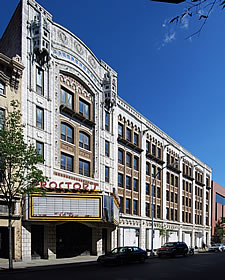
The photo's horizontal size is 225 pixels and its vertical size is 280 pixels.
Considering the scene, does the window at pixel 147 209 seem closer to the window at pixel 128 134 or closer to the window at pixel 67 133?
the window at pixel 128 134

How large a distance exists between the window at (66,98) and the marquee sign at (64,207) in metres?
10.3

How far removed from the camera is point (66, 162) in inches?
1437

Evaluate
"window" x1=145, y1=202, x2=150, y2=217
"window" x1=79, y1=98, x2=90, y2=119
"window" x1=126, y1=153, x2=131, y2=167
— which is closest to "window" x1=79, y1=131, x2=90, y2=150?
"window" x1=79, y1=98, x2=90, y2=119

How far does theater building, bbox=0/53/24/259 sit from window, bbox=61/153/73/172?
729 cm

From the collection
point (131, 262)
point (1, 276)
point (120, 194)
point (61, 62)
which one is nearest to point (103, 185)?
point (120, 194)

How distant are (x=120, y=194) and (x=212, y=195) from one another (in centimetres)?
4830

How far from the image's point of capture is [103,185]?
4212 cm

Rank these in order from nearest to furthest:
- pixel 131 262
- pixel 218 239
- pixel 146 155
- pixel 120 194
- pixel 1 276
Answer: pixel 1 276, pixel 131 262, pixel 120 194, pixel 146 155, pixel 218 239

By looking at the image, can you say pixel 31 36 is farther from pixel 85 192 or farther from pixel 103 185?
pixel 103 185

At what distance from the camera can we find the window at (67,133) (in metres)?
36.5

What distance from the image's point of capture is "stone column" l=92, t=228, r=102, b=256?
39062 mm

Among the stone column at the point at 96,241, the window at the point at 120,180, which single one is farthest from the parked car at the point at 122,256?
the window at the point at 120,180

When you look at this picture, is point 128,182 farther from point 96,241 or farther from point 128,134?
point 96,241

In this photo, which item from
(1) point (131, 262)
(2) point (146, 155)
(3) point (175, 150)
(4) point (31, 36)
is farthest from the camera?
(3) point (175, 150)
